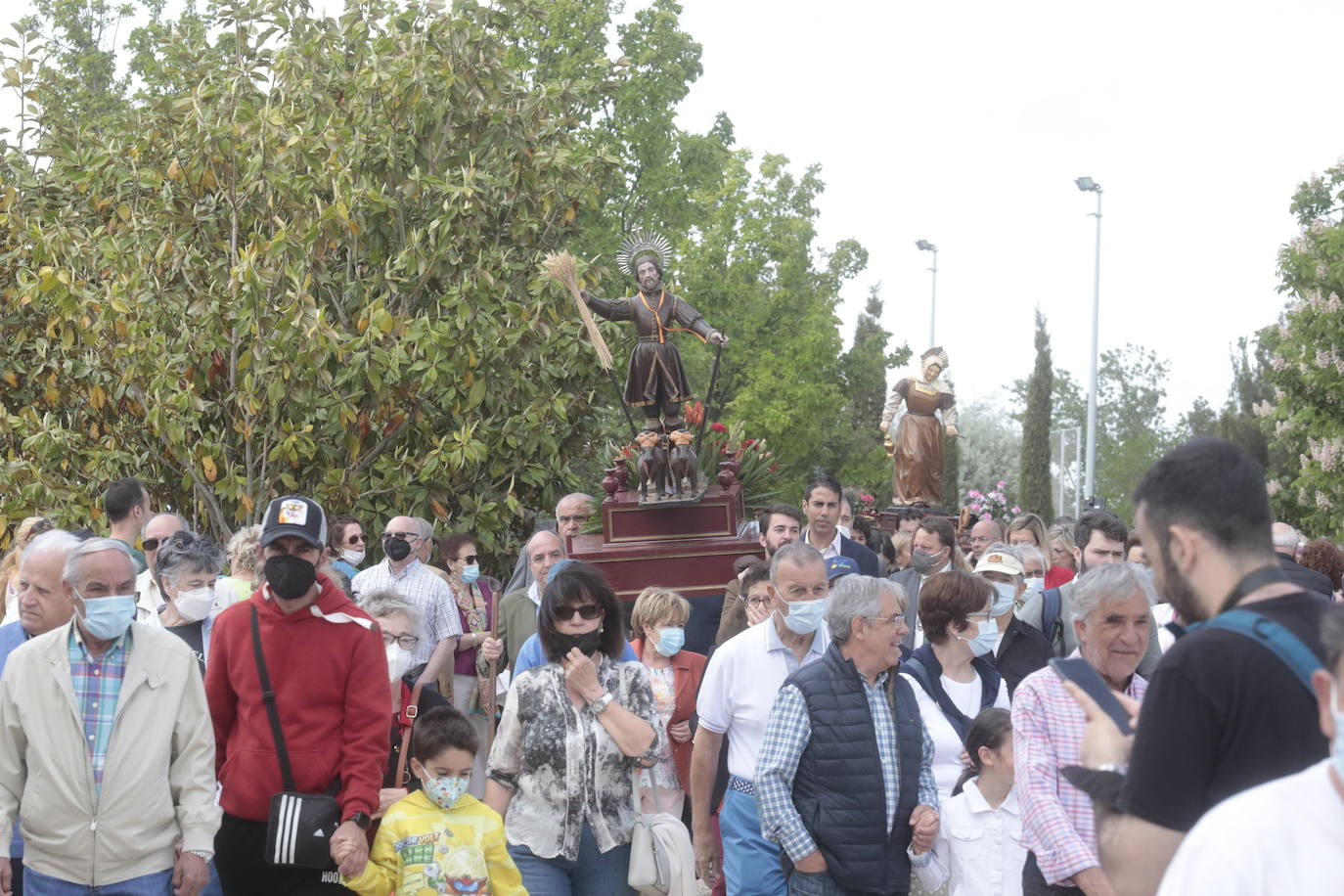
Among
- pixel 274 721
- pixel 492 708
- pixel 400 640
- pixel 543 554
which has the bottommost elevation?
pixel 492 708

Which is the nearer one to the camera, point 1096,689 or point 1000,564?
point 1096,689

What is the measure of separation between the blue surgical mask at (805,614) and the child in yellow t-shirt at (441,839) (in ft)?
4.94

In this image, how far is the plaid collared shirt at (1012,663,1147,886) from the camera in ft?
14.5

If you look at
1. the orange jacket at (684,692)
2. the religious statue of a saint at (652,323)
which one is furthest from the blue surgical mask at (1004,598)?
the religious statue of a saint at (652,323)

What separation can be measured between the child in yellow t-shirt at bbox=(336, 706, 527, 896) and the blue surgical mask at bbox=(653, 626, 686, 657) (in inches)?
77.4

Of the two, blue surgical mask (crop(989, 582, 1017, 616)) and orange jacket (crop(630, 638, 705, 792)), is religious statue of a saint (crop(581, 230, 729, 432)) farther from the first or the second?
blue surgical mask (crop(989, 582, 1017, 616))

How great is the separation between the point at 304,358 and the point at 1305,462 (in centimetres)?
2120

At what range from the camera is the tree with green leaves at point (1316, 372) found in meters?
26.2

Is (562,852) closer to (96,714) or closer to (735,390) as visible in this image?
(96,714)

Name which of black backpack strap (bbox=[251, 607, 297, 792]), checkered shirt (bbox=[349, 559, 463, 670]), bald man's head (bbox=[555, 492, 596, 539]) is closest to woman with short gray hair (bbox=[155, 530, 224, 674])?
black backpack strap (bbox=[251, 607, 297, 792])

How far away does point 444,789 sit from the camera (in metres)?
5.50

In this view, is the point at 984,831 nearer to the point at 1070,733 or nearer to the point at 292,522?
the point at 1070,733

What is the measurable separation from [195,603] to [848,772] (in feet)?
10.6

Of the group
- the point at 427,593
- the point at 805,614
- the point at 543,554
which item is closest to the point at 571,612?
the point at 805,614
